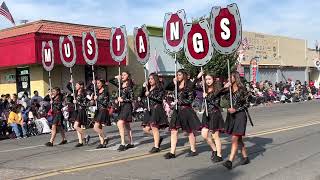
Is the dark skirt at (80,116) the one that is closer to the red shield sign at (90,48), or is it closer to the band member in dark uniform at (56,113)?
the band member in dark uniform at (56,113)

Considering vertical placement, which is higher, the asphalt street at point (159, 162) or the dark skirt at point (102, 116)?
the dark skirt at point (102, 116)

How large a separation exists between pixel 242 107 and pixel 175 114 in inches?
69.6

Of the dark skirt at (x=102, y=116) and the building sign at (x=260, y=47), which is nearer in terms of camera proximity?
the dark skirt at (x=102, y=116)

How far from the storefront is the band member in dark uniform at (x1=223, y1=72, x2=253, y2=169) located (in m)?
16.6

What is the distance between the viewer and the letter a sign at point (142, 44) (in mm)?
12750

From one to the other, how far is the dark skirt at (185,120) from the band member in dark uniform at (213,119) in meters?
0.46

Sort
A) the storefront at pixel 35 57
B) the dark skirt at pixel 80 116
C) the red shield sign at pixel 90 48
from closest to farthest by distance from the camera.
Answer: the dark skirt at pixel 80 116
the red shield sign at pixel 90 48
the storefront at pixel 35 57

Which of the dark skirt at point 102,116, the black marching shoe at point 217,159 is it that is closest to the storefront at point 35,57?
the dark skirt at point 102,116

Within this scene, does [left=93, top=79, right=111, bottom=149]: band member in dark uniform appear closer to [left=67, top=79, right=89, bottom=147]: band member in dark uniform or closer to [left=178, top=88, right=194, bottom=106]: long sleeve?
[left=67, top=79, right=89, bottom=147]: band member in dark uniform

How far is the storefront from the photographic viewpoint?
974 inches

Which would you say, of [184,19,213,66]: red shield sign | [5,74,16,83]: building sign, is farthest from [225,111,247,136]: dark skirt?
[5,74,16,83]: building sign

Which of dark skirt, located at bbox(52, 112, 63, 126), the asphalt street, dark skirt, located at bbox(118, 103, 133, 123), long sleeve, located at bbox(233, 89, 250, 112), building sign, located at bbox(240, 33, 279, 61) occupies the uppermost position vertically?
building sign, located at bbox(240, 33, 279, 61)

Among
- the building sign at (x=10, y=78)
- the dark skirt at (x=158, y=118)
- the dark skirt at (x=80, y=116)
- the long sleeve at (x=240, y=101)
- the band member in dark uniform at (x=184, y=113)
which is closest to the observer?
the long sleeve at (x=240, y=101)

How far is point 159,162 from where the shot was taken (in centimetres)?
991
